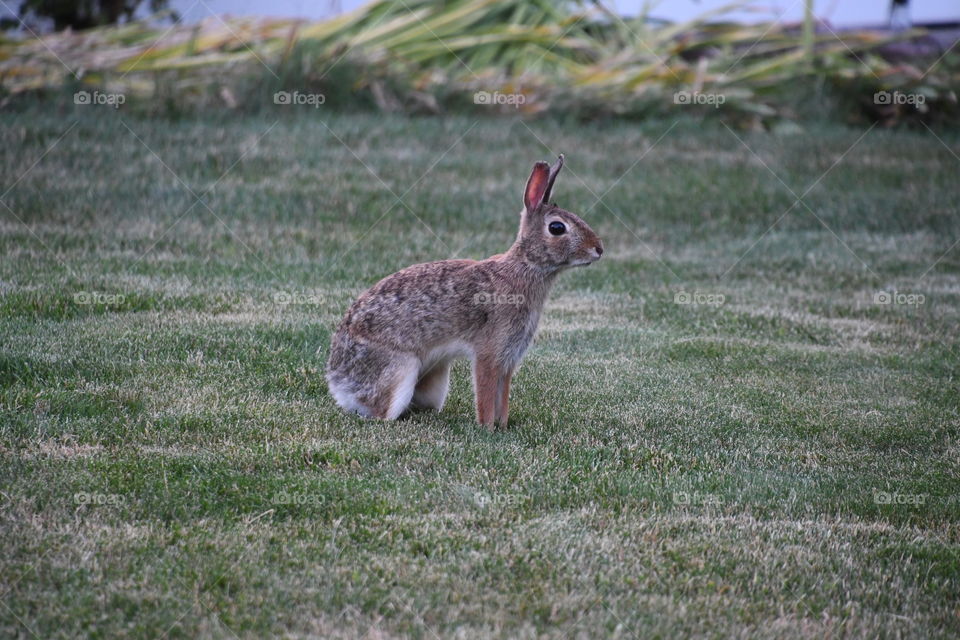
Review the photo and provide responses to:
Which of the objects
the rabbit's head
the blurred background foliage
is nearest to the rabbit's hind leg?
the rabbit's head

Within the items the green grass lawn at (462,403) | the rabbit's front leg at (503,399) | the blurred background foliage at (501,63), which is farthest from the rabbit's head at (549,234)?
the blurred background foliage at (501,63)

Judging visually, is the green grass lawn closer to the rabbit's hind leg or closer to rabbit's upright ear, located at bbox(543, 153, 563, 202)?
the rabbit's hind leg

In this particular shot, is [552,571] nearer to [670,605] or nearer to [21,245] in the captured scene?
[670,605]

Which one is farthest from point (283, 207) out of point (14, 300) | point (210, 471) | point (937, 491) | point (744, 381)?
point (937, 491)

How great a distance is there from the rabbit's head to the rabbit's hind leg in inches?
34.5

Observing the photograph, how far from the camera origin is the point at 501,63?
52.3 ft

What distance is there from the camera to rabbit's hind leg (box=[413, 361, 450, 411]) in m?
6.78

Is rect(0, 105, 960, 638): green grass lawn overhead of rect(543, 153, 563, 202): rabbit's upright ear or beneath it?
beneath

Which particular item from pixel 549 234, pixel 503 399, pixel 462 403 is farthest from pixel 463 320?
pixel 462 403

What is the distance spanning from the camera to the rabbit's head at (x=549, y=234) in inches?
254

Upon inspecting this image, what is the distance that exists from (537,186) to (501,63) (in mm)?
9818

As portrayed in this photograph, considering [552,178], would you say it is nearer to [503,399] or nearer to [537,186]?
[537,186]

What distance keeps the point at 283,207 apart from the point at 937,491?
759 centimetres

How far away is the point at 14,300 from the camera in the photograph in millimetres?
8109
